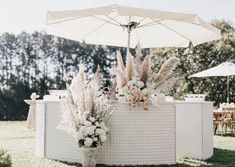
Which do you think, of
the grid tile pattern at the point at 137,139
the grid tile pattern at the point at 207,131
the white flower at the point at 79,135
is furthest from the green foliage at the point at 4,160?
the grid tile pattern at the point at 207,131

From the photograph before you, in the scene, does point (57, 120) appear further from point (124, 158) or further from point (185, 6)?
point (185, 6)

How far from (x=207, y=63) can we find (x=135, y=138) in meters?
14.1

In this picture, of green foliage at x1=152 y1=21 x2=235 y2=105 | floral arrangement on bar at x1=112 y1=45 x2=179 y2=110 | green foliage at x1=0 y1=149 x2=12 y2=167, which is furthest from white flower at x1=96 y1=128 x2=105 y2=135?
green foliage at x1=152 y1=21 x2=235 y2=105

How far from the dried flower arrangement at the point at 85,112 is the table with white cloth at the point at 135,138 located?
0.40 m

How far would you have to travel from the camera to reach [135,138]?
283 inches

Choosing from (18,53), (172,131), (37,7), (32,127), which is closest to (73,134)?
(172,131)

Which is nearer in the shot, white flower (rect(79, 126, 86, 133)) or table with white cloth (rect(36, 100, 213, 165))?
white flower (rect(79, 126, 86, 133))

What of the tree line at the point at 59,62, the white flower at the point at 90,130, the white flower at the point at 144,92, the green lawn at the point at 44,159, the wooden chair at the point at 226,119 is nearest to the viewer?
the white flower at the point at 90,130

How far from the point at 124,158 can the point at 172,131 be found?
3.07 feet

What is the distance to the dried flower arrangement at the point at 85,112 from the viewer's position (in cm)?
668

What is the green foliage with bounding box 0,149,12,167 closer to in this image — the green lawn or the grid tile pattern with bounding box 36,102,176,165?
the green lawn

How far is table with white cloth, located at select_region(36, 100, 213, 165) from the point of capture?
23.5 feet

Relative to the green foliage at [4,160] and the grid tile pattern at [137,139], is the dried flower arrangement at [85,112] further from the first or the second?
the green foliage at [4,160]

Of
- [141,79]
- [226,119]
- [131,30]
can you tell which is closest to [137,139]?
[141,79]
